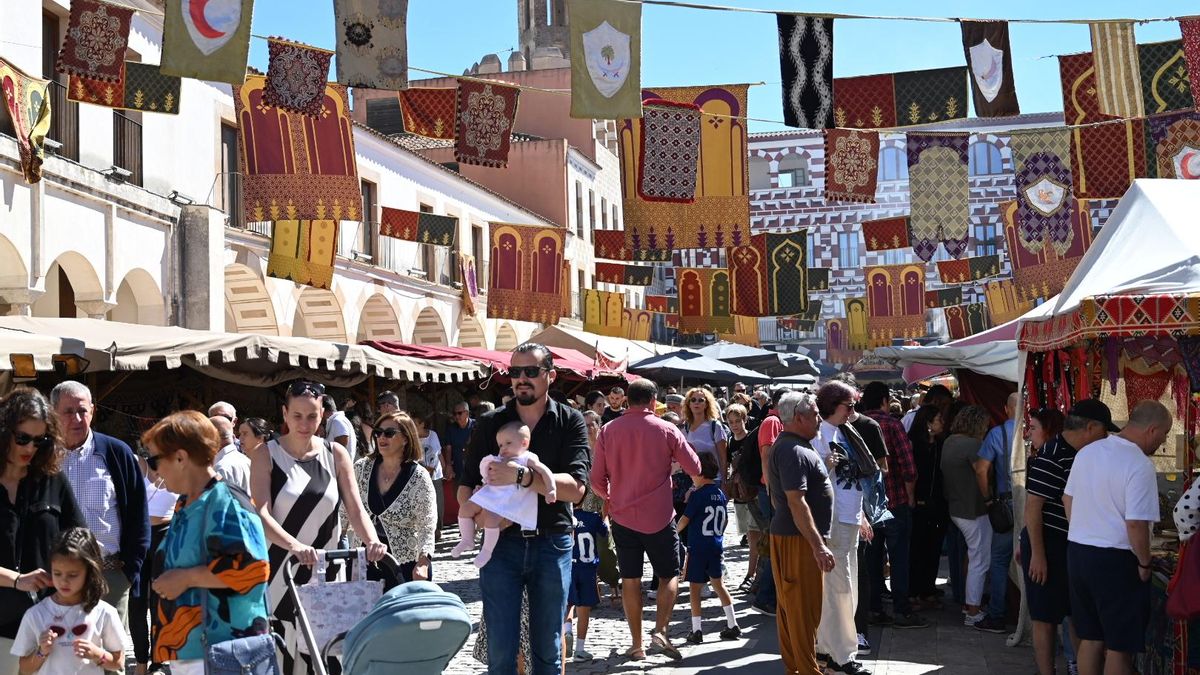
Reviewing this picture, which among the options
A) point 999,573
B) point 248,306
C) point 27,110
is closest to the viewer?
point 999,573

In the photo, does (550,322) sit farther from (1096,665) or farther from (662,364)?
(1096,665)

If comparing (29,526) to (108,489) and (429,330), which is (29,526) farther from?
(429,330)

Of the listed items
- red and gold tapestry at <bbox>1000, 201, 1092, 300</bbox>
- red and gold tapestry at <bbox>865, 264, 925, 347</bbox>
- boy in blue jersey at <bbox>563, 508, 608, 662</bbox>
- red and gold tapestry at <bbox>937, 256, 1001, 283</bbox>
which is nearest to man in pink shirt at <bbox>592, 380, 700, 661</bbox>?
boy in blue jersey at <bbox>563, 508, 608, 662</bbox>

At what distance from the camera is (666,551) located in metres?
7.68

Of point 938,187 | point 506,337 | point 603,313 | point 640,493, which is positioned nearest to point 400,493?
point 640,493

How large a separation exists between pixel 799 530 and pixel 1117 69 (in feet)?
21.8

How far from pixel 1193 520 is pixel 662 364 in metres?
13.7

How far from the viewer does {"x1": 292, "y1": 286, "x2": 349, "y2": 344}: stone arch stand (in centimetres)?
2464

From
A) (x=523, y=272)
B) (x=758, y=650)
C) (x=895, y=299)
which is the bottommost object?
(x=758, y=650)

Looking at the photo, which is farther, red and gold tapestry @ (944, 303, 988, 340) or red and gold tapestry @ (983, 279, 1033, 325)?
red and gold tapestry @ (944, 303, 988, 340)

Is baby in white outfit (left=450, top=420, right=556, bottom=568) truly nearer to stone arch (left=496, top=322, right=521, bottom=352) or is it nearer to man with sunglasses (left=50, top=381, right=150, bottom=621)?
man with sunglasses (left=50, top=381, right=150, bottom=621)

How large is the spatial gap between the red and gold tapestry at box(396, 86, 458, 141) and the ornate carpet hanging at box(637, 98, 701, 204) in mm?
2381

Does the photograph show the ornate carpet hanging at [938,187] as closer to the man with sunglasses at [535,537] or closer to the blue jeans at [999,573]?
the blue jeans at [999,573]

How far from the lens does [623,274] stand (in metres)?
26.3
